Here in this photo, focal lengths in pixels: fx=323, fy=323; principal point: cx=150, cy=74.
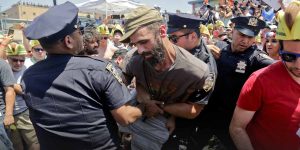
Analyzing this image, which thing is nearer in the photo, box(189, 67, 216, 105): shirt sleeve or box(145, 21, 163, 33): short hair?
box(145, 21, 163, 33): short hair

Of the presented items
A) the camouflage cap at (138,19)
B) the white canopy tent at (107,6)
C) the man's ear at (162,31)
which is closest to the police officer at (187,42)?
the man's ear at (162,31)

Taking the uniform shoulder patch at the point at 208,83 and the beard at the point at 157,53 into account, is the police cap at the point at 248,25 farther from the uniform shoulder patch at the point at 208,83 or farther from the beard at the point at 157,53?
the beard at the point at 157,53

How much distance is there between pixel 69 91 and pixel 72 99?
5 cm

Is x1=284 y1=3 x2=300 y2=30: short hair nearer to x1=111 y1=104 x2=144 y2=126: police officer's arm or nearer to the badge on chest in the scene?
x1=111 y1=104 x2=144 y2=126: police officer's arm

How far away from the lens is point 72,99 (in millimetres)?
1911

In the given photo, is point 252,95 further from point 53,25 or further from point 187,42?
point 53,25

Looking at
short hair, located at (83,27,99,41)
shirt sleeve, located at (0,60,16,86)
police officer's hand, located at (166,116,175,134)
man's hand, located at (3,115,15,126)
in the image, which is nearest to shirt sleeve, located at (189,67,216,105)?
police officer's hand, located at (166,116,175,134)

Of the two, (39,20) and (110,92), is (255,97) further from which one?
(39,20)

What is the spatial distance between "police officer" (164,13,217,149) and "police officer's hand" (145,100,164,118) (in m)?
0.54

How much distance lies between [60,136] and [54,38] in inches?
23.5

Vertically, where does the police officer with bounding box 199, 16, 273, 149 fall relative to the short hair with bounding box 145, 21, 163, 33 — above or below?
below

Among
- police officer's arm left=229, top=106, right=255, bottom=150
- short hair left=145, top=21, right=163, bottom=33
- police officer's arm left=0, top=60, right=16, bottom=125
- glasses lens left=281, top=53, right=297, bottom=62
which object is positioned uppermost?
short hair left=145, top=21, right=163, bottom=33

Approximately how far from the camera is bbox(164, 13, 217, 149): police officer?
9.39 ft

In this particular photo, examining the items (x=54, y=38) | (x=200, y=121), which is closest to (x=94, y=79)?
(x=54, y=38)
